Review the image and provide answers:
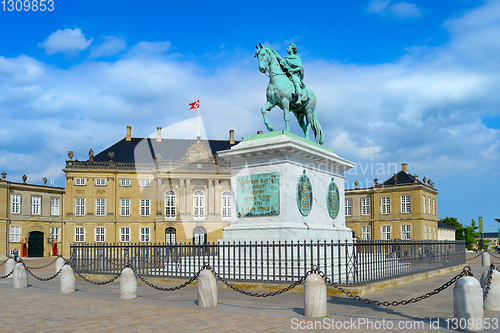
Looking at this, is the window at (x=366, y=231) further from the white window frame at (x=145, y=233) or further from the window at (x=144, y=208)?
the window at (x=144, y=208)

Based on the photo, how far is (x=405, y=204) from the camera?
200ft

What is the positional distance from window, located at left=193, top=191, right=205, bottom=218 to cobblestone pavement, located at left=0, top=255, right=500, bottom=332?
5097 cm

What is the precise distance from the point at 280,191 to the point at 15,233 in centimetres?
4859

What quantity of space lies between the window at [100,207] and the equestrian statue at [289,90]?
159 feet

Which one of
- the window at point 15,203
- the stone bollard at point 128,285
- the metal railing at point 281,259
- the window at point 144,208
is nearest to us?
the stone bollard at point 128,285

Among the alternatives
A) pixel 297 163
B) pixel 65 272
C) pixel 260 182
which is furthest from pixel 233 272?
pixel 65 272

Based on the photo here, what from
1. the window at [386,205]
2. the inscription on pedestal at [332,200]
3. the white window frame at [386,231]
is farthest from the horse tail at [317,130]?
the white window frame at [386,231]

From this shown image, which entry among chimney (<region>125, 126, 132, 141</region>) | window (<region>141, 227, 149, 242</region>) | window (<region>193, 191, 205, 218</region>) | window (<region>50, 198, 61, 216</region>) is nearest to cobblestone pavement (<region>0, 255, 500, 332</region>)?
window (<region>50, 198, 61, 216</region>)

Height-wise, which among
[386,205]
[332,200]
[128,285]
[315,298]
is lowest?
[128,285]

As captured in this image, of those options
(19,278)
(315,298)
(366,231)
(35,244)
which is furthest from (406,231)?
(315,298)

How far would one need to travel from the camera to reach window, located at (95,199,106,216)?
57938 millimetres

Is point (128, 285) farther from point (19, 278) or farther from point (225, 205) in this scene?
point (225, 205)

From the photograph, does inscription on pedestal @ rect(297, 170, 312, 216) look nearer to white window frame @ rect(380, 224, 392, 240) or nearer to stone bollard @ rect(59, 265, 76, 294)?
stone bollard @ rect(59, 265, 76, 294)

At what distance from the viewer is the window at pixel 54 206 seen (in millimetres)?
56034
